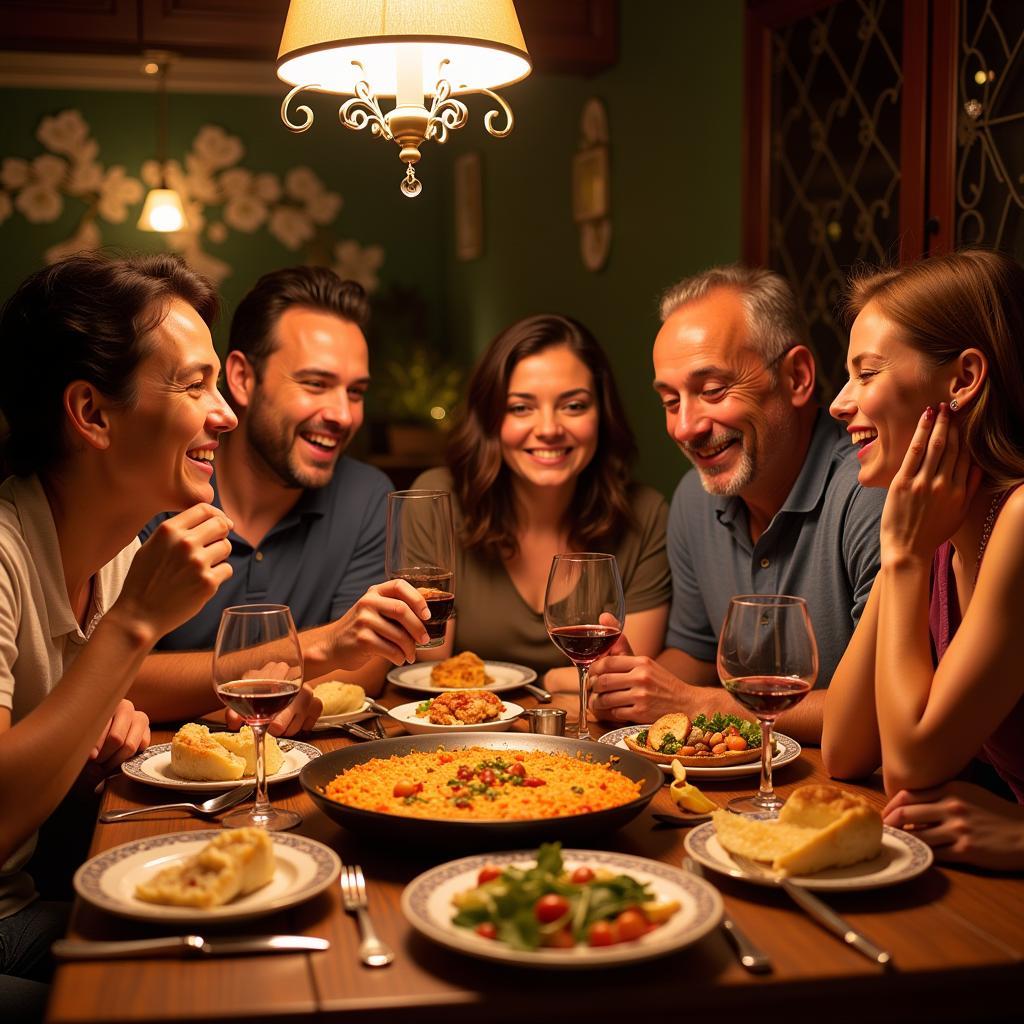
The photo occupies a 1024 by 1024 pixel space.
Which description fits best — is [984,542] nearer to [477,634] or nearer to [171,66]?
[477,634]

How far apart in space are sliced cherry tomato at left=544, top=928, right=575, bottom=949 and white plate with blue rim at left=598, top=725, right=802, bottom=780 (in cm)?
50

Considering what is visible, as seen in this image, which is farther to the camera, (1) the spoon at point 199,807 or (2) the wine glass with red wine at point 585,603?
(2) the wine glass with red wine at point 585,603

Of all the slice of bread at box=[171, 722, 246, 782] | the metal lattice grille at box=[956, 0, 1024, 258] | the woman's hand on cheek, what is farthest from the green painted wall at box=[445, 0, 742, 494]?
the slice of bread at box=[171, 722, 246, 782]

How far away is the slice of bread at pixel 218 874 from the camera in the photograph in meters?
1.21

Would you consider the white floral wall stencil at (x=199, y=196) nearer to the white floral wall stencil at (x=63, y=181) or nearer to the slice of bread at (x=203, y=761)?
the white floral wall stencil at (x=63, y=181)

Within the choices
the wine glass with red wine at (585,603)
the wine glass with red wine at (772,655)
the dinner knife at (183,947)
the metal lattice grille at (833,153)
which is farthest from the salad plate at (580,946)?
the metal lattice grille at (833,153)

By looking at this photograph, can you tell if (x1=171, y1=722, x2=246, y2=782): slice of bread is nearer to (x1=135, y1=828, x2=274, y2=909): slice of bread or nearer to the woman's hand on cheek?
(x1=135, y1=828, x2=274, y2=909): slice of bread

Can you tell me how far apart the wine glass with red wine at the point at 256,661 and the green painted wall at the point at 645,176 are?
2529mm

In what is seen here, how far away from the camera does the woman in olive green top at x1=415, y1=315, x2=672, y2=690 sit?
2.99 m

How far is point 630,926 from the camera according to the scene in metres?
1.11

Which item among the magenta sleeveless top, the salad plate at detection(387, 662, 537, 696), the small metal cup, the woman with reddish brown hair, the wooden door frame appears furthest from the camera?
the wooden door frame

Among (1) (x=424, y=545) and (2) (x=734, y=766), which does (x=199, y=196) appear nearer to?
(1) (x=424, y=545)

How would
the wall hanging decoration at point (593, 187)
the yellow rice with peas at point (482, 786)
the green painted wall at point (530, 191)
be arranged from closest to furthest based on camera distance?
the yellow rice with peas at point (482, 786), the green painted wall at point (530, 191), the wall hanging decoration at point (593, 187)

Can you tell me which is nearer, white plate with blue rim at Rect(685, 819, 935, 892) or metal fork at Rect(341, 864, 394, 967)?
metal fork at Rect(341, 864, 394, 967)
